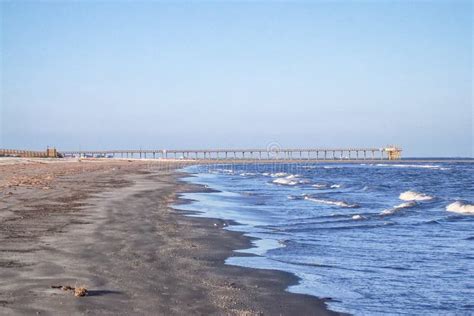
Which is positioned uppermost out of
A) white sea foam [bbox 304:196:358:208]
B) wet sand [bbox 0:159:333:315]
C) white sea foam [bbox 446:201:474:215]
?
wet sand [bbox 0:159:333:315]

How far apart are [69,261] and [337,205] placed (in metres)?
15.2

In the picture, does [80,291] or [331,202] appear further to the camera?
[331,202]

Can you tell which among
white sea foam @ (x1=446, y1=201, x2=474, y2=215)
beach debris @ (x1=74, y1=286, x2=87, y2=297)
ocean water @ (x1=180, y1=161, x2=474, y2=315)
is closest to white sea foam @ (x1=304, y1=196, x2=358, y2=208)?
ocean water @ (x1=180, y1=161, x2=474, y2=315)

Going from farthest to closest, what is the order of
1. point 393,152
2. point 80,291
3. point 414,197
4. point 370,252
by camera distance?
1. point 393,152
2. point 414,197
3. point 370,252
4. point 80,291

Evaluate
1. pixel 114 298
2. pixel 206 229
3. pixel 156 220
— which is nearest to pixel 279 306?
pixel 114 298

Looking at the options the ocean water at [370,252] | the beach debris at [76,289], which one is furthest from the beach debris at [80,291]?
the ocean water at [370,252]

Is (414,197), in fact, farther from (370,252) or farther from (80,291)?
(80,291)

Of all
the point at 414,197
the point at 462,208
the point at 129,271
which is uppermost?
the point at 129,271

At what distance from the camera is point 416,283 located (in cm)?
894

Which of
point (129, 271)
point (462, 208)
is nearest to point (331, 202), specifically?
point (462, 208)

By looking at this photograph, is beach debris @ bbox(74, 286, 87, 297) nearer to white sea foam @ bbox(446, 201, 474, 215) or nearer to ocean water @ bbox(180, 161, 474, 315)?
ocean water @ bbox(180, 161, 474, 315)

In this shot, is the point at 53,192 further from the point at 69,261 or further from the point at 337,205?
the point at 69,261

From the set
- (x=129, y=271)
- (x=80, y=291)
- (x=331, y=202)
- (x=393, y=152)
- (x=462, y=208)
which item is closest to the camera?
(x=80, y=291)

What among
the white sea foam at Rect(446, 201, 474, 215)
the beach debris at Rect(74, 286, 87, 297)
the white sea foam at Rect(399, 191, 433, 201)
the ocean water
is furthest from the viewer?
the white sea foam at Rect(399, 191, 433, 201)
